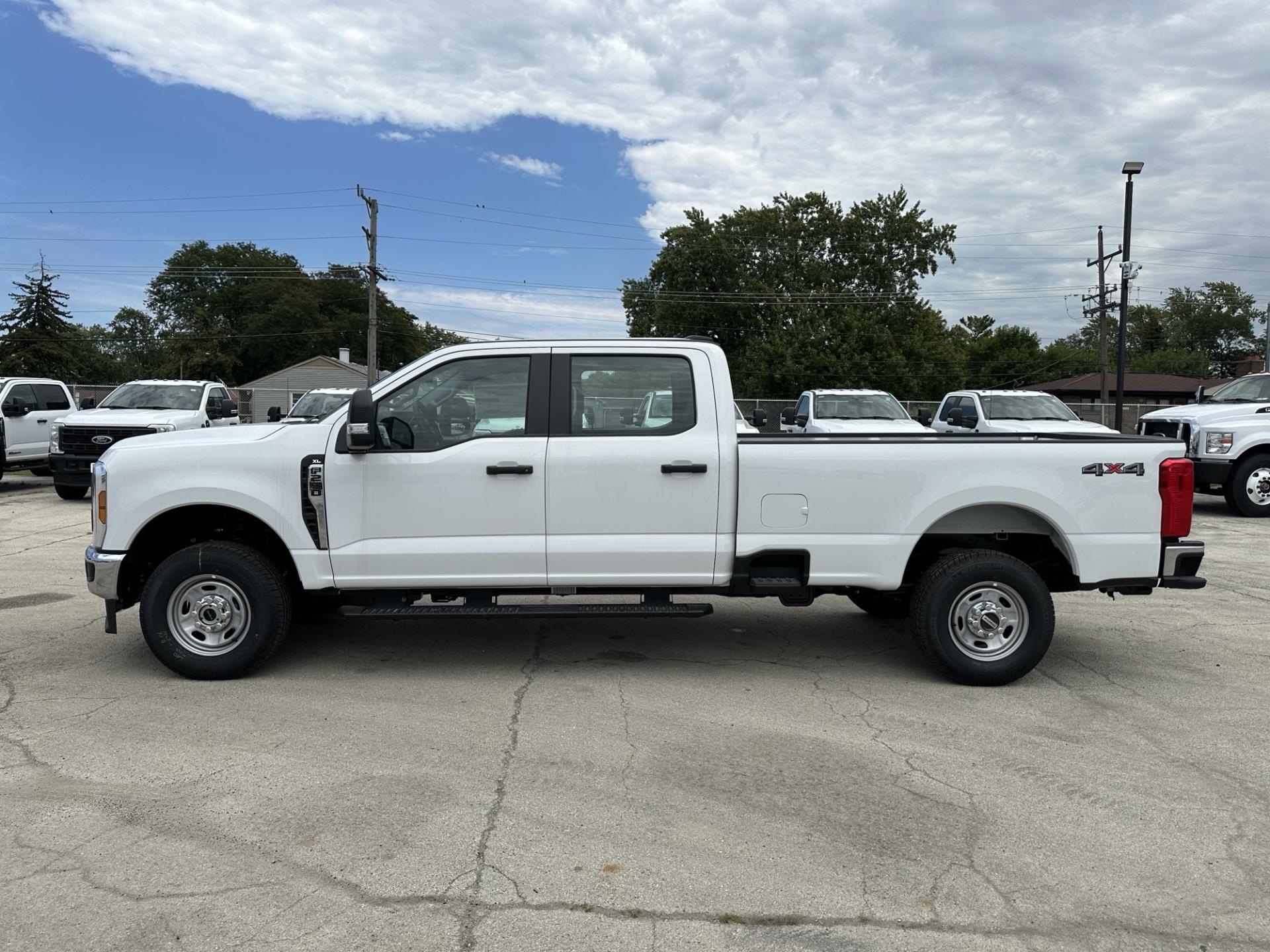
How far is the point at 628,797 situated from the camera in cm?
400

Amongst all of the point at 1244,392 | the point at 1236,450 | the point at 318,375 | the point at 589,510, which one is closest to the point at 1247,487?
the point at 1236,450

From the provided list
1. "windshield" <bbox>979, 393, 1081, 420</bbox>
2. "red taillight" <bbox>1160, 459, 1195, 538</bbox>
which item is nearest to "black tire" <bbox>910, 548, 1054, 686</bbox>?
"red taillight" <bbox>1160, 459, 1195, 538</bbox>

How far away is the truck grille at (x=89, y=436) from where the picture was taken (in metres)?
14.2

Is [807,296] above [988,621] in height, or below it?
above

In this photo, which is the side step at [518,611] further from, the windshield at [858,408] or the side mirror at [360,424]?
the windshield at [858,408]

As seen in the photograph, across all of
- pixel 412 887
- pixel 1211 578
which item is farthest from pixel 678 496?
pixel 1211 578

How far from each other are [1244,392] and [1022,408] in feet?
10.8

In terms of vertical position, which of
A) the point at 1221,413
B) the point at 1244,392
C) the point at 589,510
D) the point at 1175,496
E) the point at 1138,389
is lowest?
the point at 589,510

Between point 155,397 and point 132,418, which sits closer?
point 132,418

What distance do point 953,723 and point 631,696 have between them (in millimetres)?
Answer: 1734

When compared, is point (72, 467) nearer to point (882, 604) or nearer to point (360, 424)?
point (360, 424)

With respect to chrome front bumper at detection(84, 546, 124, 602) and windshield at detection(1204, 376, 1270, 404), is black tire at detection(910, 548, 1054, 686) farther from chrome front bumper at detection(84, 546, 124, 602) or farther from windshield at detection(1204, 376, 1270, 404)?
windshield at detection(1204, 376, 1270, 404)

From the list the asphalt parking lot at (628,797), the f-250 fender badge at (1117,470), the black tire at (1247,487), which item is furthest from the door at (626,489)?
the black tire at (1247,487)

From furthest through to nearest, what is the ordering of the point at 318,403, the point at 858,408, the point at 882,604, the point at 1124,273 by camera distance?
the point at 1124,273
the point at 318,403
the point at 858,408
the point at 882,604
